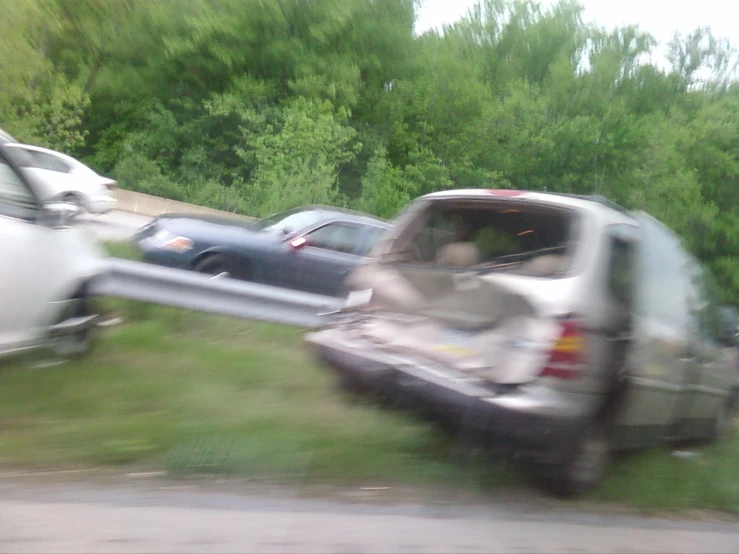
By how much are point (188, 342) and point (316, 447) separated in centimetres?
252

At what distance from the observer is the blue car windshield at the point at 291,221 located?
11.5 metres

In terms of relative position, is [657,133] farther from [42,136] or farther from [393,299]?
[42,136]

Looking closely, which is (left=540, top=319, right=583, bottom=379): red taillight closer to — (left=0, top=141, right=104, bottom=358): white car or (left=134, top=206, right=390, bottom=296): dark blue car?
(left=0, top=141, right=104, bottom=358): white car

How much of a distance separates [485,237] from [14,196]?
3.31 m

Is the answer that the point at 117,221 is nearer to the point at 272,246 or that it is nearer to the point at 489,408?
the point at 272,246

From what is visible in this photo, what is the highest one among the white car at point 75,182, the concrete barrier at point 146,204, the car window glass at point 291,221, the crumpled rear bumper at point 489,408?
the white car at point 75,182

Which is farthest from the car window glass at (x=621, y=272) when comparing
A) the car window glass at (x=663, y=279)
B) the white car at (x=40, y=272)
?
the white car at (x=40, y=272)

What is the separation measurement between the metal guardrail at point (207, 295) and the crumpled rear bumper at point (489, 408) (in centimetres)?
229

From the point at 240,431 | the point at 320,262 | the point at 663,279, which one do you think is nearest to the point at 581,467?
the point at 663,279

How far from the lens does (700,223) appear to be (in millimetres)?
15617

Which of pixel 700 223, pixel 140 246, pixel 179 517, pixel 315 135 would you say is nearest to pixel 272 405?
pixel 179 517

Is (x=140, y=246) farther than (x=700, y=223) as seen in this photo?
No

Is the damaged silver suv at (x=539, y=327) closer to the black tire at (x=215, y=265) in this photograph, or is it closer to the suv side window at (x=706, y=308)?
the suv side window at (x=706, y=308)

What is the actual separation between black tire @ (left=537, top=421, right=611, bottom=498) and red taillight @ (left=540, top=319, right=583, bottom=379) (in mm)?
467
